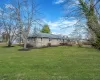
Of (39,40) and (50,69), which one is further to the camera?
(39,40)

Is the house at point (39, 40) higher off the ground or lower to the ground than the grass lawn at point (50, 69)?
higher

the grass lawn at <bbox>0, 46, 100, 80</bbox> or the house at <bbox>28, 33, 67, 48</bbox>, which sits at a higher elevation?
the house at <bbox>28, 33, 67, 48</bbox>

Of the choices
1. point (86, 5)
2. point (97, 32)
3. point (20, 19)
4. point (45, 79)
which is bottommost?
point (45, 79)

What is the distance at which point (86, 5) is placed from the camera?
9906 mm

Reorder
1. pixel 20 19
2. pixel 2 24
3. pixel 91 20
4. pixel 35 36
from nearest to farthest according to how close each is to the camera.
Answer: pixel 91 20 < pixel 20 19 < pixel 35 36 < pixel 2 24

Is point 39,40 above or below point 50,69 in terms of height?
above

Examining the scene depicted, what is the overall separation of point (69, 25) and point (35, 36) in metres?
32.1

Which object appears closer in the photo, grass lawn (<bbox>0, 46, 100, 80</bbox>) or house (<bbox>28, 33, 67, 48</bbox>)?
grass lawn (<bbox>0, 46, 100, 80</bbox>)

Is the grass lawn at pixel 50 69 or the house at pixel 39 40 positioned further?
the house at pixel 39 40

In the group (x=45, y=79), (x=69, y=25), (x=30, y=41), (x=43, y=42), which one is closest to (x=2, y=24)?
(x=30, y=41)

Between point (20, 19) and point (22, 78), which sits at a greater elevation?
point (20, 19)

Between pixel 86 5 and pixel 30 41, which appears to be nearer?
pixel 86 5

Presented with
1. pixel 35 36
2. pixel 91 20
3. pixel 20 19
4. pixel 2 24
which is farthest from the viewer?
pixel 2 24

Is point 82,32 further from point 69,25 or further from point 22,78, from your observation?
point 22,78
